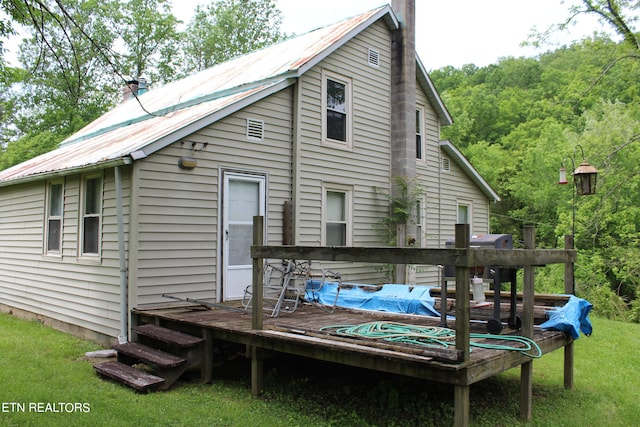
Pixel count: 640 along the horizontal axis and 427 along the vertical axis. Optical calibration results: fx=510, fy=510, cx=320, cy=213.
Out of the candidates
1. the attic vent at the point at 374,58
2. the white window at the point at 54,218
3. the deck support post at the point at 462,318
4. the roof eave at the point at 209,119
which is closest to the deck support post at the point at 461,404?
the deck support post at the point at 462,318

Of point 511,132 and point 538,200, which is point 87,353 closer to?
point 538,200

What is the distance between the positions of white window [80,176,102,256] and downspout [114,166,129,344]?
871mm

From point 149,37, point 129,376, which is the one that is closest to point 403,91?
point 129,376

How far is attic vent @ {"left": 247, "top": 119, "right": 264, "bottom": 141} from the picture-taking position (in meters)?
8.16

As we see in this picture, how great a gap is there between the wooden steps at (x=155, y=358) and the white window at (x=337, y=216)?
13.1 ft

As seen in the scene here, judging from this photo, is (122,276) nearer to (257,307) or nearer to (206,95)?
(257,307)

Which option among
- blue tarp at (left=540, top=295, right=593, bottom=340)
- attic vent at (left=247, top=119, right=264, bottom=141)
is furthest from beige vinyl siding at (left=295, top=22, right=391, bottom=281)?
blue tarp at (left=540, top=295, right=593, bottom=340)

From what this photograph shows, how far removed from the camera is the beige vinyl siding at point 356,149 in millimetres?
9008

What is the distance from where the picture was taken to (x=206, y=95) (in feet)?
31.7

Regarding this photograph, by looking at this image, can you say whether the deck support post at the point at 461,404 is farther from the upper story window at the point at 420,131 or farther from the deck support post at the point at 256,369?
the upper story window at the point at 420,131

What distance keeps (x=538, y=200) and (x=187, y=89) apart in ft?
68.7

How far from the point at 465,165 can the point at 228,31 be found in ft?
74.8

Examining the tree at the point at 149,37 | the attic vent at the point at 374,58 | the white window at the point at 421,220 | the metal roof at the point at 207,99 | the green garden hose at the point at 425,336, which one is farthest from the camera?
the tree at the point at 149,37

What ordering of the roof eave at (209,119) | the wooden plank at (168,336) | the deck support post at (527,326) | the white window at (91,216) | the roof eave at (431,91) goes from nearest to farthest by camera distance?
the deck support post at (527,326) < the wooden plank at (168,336) < the roof eave at (209,119) < the white window at (91,216) < the roof eave at (431,91)
